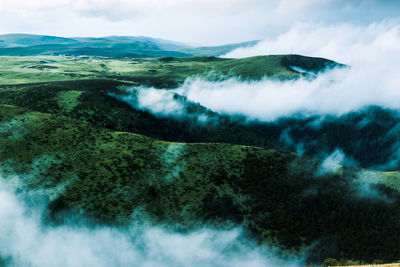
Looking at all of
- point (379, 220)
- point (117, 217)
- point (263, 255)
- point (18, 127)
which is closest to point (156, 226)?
point (117, 217)

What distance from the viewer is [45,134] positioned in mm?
138750

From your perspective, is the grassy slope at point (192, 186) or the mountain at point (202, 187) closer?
the mountain at point (202, 187)

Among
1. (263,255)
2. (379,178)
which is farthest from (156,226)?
(379,178)

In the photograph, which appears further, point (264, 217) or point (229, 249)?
point (264, 217)

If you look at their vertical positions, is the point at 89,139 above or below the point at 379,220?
above

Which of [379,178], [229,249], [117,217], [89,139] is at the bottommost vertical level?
[229,249]

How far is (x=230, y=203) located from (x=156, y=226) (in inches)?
1347

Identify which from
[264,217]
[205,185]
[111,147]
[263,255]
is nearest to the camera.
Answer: [263,255]

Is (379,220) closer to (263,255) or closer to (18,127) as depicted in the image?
(263,255)

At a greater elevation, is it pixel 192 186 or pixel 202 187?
pixel 192 186

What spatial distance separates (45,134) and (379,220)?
521 feet

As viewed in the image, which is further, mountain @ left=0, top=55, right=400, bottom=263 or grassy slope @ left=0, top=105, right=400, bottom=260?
grassy slope @ left=0, top=105, right=400, bottom=260

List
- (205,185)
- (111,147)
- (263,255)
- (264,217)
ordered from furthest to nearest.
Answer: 1. (111,147)
2. (205,185)
3. (264,217)
4. (263,255)

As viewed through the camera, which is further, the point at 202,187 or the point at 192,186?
the point at 202,187
